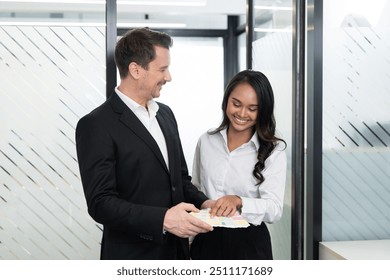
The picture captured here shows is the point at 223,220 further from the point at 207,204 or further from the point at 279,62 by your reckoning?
the point at 279,62

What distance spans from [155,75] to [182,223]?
1.91ft

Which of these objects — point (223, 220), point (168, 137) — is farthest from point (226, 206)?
point (168, 137)

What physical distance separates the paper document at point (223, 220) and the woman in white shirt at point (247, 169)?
0.53 feet

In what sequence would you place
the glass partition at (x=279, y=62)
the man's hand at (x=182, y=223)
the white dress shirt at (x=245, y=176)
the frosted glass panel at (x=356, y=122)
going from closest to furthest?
the man's hand at (x=182, y=223), the white dress shirt at (x=245, y=176), the frosted glass panel at (x=356, y=122), the glass partition at (x=279, y=62)

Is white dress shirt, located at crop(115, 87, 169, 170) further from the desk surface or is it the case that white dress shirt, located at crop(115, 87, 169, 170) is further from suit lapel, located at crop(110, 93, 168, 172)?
the desk surface

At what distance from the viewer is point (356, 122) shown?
9.81 feet

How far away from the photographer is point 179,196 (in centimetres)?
210

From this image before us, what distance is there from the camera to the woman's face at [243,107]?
86.3 inches

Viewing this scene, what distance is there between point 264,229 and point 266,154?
0.31m

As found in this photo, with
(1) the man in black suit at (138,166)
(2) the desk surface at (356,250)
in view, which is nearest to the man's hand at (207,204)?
(1) the man in black suit at (138,166)

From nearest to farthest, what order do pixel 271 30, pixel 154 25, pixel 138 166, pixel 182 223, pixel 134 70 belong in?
pixel 182 223
pixel 138 166
pixel 134 70
pixel 271 30
pixel 154 25

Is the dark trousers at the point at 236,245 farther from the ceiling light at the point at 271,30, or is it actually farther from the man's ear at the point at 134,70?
the ceiling light at the point at 271,30

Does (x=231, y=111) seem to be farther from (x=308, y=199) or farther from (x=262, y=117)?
(x=308, y=199)
